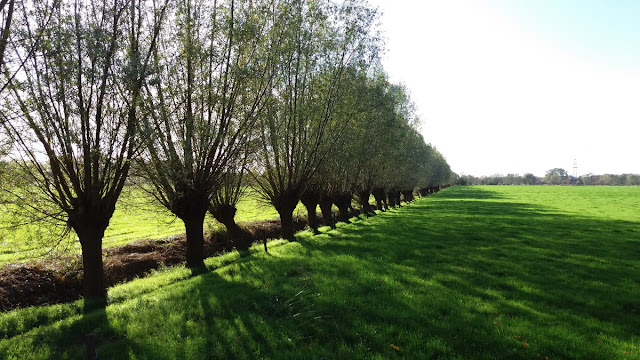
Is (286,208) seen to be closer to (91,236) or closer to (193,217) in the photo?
(193,217)

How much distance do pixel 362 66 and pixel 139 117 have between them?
54.0 ft

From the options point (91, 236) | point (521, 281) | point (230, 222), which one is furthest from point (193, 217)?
point (521, 281)

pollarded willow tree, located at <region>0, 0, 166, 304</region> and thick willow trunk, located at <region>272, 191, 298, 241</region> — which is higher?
pollarded willow tree, located at <region>0, 0, 166, 304</region>

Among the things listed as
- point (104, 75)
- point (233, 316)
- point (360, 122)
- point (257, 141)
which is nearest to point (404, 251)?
point (257, 141)

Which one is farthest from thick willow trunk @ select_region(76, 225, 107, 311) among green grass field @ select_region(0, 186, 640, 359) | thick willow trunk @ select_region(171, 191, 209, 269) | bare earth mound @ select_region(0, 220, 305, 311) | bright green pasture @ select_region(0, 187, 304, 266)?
thick willow trunk @ select_region(171, 191, 209, 269)

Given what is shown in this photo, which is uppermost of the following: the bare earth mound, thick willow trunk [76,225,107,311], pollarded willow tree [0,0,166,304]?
pollarded willow tree [0,0,166,304]

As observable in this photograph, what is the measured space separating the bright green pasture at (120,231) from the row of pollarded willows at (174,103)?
3.34ft

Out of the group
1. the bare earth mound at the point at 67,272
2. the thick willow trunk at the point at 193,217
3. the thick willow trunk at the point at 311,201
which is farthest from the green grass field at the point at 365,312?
the thick willow trunk at the point at 311,201

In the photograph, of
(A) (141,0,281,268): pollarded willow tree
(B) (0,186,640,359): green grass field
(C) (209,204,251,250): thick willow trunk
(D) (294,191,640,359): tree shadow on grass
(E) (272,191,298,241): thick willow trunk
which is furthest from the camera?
(C) (209,204,251,250): thick willow trunk

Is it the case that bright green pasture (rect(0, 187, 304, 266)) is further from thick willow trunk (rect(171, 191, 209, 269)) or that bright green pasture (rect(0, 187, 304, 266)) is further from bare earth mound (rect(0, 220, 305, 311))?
thick willow trunk (rect(171, 191, 209, 269))

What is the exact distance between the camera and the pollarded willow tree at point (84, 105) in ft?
32.6

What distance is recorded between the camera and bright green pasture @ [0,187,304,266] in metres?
14.1

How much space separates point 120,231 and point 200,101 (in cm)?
2262

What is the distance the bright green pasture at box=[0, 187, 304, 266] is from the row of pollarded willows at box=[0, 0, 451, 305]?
1017mm
